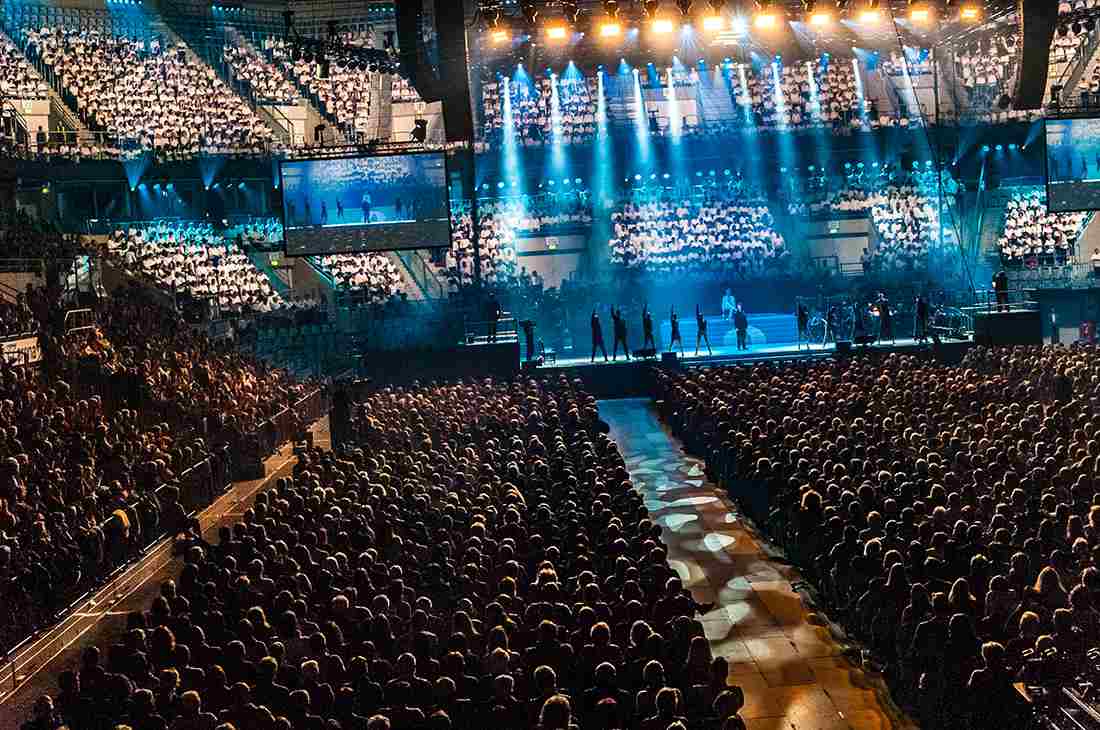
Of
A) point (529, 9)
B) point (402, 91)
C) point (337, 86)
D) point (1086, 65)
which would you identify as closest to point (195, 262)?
point (337, 86)

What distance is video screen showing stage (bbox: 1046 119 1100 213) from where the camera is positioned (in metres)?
32.1

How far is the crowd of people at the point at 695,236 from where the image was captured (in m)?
42.1

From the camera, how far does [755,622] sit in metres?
15.7

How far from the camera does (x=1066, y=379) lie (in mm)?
23078

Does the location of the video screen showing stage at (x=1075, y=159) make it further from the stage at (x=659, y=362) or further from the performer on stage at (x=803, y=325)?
the performer on stage at (x=803, y=325)

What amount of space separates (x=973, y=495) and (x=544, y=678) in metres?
7.25

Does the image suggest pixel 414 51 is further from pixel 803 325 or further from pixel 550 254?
pixel 550 254

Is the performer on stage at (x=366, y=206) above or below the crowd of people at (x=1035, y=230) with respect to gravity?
above

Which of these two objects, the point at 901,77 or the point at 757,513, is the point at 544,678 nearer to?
the point at 757,513

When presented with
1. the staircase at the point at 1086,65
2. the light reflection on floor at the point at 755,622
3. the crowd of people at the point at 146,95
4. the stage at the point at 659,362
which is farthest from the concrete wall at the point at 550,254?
the light reflection on floor at the point at 755,622

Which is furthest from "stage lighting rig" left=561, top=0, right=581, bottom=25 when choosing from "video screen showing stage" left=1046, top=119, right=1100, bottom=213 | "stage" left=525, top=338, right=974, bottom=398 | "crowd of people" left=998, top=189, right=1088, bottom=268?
"crowd of people" left=998, top=189, right=1088, bottom=268

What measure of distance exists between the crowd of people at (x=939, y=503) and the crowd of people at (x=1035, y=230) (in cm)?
1528

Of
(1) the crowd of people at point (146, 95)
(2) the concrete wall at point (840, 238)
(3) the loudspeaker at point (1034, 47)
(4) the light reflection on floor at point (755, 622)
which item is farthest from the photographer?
(2) the concrete wall at point (840, 238)

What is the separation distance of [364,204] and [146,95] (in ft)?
48.9
